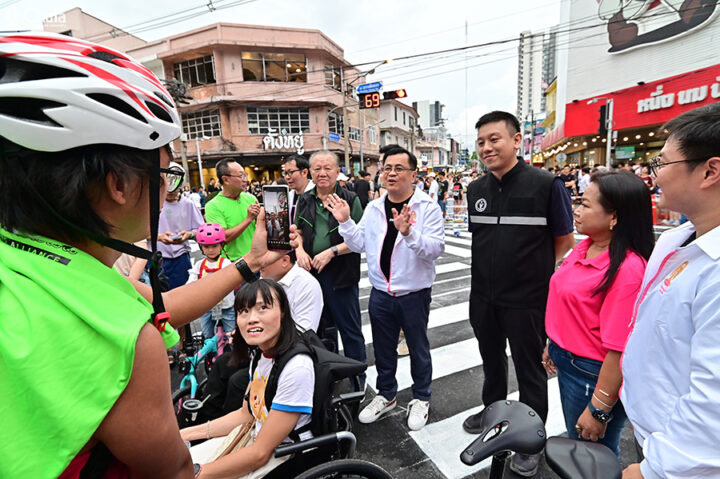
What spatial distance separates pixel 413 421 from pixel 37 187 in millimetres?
2917

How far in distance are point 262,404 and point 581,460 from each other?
5.18ft

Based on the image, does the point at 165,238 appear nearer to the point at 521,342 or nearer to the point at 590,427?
the point at 521,342

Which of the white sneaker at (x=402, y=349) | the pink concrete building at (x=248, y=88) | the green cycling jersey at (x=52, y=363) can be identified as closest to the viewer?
the green cycling jersey at (x=52, y=363)

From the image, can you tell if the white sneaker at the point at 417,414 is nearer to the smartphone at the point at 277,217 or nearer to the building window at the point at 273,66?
the smartphone at the point at 277,217

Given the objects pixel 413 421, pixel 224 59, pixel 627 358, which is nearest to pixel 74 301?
pixel 627 358

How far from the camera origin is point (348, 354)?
3590mm

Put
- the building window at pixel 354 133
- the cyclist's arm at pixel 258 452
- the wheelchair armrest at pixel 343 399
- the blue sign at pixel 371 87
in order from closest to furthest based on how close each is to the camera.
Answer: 1. the cyclist's arm at pixel 258 452
2. the wheelchair armrest at pixel 343 399
3. the blue sign at pixel 371 87
4. the building window at pixel 354 133

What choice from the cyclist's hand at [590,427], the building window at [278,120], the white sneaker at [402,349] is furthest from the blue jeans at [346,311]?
the building window at [278,120]

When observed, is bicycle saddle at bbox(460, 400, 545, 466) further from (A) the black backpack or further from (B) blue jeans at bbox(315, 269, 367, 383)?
(B) blue jeans at bbox(315, 269, 367, 383)

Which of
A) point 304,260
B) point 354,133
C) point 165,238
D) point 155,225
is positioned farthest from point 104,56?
point 354,133

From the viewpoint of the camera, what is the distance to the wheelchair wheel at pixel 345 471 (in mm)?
1657

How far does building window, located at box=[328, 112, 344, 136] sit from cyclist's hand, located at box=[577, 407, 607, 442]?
2906 centimetres

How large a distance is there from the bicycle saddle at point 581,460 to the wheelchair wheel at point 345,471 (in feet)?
3.06

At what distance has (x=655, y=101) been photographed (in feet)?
61.0
